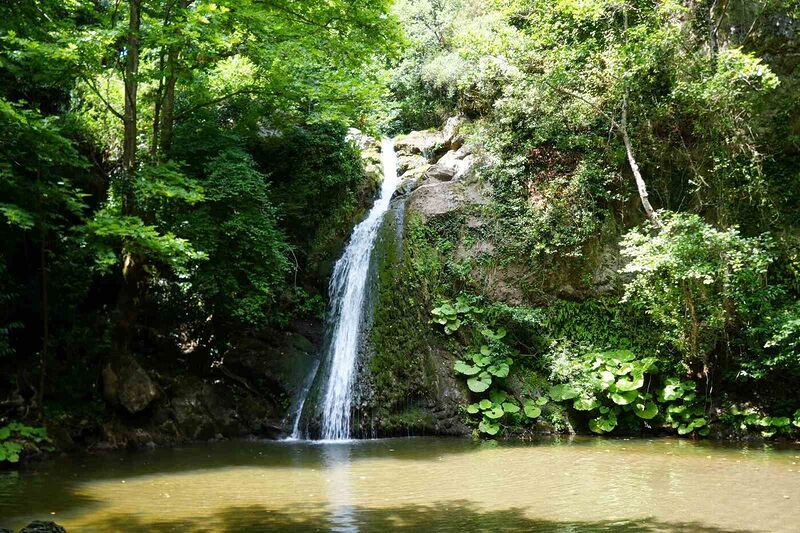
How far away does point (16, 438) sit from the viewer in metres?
8.00

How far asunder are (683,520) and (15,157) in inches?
348

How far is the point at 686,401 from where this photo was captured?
32.9 ft

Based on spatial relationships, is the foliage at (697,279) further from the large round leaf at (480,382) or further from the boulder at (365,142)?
the boulder at (365,142)

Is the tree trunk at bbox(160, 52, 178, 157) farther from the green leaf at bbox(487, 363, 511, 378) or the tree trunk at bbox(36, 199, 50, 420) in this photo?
the green leaf at bbox(487, 363, 511, 378)

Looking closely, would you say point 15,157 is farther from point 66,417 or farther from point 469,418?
point 469,418

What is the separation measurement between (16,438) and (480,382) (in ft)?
23.1

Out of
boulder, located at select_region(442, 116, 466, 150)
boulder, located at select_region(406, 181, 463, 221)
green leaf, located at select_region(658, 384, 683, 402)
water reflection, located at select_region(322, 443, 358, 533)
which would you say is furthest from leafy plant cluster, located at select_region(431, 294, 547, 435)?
boulder, located at select_region(442, 116, 466, 150)

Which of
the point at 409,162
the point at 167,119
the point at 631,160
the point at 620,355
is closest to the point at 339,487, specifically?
the point at 620,355

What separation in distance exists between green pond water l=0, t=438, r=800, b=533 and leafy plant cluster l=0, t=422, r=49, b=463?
27 cm

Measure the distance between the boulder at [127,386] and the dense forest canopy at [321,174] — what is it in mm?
113

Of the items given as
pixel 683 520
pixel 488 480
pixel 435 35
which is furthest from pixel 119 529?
pixel 435 35

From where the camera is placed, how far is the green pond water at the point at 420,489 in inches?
200

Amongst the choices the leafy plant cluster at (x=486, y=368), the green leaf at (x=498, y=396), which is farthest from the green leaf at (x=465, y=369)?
the green leaf at (x=498, y=396)

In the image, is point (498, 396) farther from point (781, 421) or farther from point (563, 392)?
point (781, 421)
